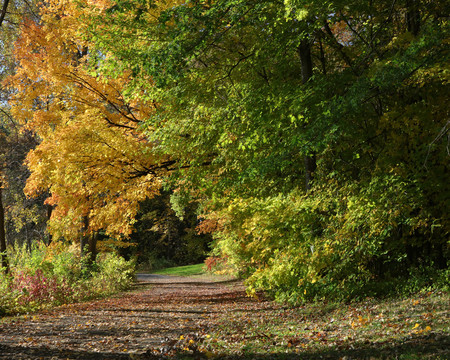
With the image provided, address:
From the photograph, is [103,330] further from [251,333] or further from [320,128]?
[320,128]

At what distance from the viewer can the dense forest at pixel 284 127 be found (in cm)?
768

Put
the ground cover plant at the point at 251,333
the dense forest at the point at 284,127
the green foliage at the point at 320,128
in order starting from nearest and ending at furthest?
the ground cover plant at the point at 251,333 < the dense forest at the point at 284,127 < the green foliage at the point at 320,128

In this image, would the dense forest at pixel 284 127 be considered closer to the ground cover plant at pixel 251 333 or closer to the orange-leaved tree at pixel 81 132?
the orange-leaved tree at pixel 81 132

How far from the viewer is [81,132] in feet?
38.0

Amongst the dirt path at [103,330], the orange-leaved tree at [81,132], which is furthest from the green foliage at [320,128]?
the dirt path at [103,330]

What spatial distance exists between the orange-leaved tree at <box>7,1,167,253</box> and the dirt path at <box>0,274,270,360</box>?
3101mm

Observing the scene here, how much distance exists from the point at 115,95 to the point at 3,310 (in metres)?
6.81

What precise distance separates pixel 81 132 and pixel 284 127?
19.0 feet

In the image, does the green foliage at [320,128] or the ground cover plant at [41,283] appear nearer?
the green foliage at [320,128]

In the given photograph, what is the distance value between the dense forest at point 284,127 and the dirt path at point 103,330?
221 centimetres

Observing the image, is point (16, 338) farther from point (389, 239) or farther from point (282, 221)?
point (389, 239)

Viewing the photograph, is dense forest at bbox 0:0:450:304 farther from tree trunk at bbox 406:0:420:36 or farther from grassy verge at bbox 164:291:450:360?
grassy verge at bbox 164:291:450:360

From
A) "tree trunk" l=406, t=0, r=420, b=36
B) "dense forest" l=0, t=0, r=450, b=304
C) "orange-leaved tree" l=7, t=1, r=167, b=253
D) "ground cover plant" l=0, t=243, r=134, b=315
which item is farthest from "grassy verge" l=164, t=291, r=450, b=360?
"tree trunk" l=406, t=0, r=420, b=36

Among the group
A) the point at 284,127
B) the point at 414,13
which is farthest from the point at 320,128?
the point at 414,13
